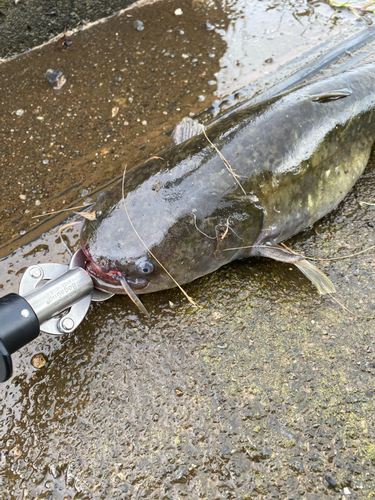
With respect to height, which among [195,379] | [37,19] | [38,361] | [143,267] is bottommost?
[195,379]

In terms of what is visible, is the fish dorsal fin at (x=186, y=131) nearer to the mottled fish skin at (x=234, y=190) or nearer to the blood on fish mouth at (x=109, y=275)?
the mottled fish skin at (x=234, y=190)

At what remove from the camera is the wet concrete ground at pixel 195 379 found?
168cm

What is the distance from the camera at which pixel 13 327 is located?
5.15ft

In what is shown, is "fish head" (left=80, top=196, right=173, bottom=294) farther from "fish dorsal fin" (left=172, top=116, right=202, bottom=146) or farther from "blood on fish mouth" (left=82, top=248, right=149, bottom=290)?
"fish dorsal fin" (left=172, top=116, right=202, bottom=146)

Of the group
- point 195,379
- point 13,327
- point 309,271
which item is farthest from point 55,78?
point 195,379

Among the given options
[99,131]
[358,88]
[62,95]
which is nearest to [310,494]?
[358,88]

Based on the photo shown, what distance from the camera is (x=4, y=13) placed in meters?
3.48

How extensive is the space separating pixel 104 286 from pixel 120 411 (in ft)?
2.15

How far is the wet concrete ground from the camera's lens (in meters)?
1.68

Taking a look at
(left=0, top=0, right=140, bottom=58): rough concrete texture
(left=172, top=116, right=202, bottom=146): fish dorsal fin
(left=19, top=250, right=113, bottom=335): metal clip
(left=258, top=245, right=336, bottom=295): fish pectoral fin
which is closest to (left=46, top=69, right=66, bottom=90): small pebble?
(left=0, top=0, right=140, bottom=58): rough concrete texture

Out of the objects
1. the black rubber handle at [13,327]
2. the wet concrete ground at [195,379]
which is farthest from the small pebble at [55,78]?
the black rubber handle at [13,327]

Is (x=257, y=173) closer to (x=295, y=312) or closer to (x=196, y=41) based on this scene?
(x=295, y=312)

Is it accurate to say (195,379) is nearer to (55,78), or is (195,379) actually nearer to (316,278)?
(316,278)

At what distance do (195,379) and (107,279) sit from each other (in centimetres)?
72
